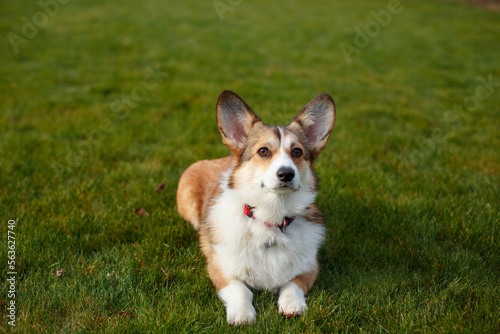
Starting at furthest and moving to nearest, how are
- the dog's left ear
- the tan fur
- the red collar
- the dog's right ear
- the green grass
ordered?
the tan fur < the dog's left ear < the dog's right ear < the red collar < the green grass

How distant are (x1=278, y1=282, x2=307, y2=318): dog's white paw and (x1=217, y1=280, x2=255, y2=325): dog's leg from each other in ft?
0.69

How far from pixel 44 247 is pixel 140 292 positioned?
3.45ft

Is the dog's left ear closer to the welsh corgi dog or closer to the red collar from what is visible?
the welsh corgi dog

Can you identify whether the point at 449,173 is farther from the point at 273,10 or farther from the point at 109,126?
the point at 273,10

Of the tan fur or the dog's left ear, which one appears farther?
the tan fur

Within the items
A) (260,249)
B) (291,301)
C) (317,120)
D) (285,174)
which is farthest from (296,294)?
(317,120)

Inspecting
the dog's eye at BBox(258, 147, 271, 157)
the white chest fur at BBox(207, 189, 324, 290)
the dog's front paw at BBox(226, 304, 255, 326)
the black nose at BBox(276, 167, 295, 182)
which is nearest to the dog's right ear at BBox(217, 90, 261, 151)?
the dog's eye at BBox(258, 147, 271, 157)

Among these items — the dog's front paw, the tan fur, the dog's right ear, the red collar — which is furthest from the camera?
the tan fur

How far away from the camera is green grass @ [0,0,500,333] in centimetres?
244

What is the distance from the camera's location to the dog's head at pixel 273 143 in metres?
2.56

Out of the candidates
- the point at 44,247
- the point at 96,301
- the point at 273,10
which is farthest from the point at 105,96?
the point at 273,10

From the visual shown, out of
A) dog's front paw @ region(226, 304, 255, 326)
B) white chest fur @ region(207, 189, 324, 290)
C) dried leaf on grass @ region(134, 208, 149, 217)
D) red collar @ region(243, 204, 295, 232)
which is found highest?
red collar @ region(243, 204, 295, 232)

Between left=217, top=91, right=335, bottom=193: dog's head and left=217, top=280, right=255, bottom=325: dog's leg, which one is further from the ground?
left=217, top=91, right=335, bottom=193: dog's head

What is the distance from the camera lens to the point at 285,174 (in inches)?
97.5
